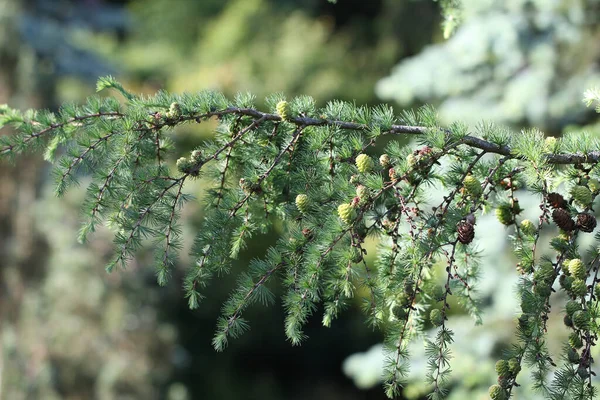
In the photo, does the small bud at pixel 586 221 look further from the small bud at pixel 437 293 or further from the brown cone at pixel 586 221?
the small bud at pixel 437 293

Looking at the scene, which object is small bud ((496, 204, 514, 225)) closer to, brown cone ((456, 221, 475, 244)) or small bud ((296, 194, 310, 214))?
brown cone ((456, 221, 475, 244))

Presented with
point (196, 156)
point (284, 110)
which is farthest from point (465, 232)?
point (196, 156)

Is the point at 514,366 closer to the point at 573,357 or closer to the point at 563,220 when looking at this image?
the point at 573,357

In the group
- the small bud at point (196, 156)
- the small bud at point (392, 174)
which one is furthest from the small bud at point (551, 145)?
the small bud at point (196, 156)

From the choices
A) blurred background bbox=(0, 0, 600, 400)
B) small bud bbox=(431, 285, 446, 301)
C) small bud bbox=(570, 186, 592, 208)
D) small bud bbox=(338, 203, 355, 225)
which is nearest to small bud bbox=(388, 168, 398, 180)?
small bud bbox=(338, 203, 355, 225)

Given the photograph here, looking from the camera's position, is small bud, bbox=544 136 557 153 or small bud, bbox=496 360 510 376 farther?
small bud, bbox=544 136 557 153

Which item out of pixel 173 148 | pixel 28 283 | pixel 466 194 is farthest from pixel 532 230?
pixel 28 283
